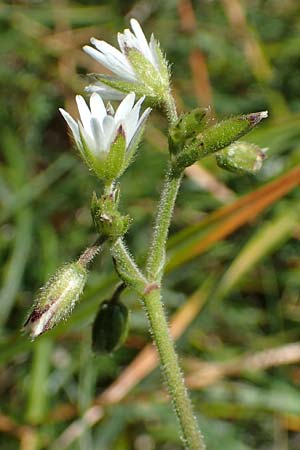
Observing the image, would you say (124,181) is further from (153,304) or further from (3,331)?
(153,304)

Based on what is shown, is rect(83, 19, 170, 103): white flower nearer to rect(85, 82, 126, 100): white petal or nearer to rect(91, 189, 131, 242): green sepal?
rect(85, 82, 126, 100): white petal

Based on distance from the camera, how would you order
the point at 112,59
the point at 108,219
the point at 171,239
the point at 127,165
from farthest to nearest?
the point at 171,239
the point at 112,59
the point at 127,165
the point at 108,219

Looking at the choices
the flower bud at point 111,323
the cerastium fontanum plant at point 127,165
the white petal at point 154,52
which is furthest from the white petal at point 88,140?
the flower bud at point 111,323

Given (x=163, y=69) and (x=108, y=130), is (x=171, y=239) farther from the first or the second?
→ (x=108, y=130)

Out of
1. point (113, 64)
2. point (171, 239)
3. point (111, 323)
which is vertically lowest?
point (171, 239)

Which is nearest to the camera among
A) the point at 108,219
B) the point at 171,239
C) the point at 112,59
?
the point at 108,219

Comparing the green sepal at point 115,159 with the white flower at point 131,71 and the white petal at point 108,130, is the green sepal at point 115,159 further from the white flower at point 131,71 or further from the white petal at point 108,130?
the white flower at point 131,71

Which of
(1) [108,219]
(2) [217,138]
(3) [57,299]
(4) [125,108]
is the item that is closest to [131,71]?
(4) [125,108]
